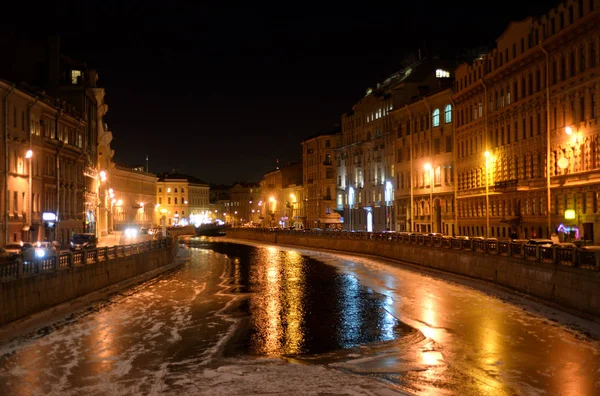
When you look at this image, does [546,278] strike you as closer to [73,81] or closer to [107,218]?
[73,81]

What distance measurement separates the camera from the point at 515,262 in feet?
120

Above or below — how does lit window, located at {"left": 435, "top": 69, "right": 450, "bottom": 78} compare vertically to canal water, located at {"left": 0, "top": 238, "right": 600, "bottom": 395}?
above

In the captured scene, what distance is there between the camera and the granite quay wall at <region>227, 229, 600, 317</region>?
27.4m

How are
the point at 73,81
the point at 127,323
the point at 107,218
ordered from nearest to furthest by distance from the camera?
1. the point at 127,323
2. the point at 73,81
3. the point at 107,218

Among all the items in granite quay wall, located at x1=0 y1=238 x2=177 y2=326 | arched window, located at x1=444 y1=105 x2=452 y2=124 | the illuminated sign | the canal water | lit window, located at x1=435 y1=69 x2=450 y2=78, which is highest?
lit window, located at x1=435 y1=69 x2=450 y2=78

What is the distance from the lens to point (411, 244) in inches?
2355

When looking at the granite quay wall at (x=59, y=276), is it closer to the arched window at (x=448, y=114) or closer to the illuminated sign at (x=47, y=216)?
the illuminated sign at (x=47, y=216)

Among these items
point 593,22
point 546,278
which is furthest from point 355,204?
point 546,278

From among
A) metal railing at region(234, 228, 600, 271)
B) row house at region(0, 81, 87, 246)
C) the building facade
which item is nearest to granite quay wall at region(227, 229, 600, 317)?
metal railing at region(234, 228, 600, 271)

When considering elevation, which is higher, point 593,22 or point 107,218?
point 593,22

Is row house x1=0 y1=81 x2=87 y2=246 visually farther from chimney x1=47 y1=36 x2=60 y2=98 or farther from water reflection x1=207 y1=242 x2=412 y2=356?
water reflection x1=207 y1=242 x2=412 y2=356

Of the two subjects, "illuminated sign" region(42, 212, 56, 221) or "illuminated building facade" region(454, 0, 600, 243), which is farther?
"illuminated sign" region(42, 212, 56, 221)

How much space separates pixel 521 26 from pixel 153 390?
50.6m

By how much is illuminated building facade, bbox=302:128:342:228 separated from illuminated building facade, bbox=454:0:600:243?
66.1 meters
